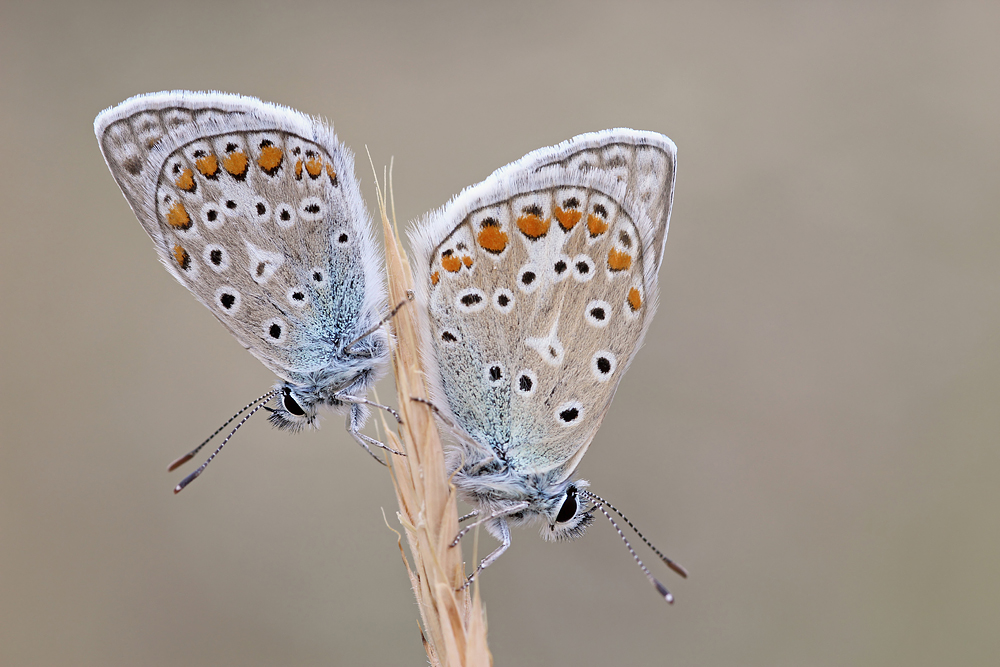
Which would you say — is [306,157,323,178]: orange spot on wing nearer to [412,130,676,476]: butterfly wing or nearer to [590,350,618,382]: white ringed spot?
[412,130,676,476]: butterfly wing

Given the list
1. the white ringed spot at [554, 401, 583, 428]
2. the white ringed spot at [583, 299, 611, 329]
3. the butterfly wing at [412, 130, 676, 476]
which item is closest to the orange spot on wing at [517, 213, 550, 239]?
the butterfly wing at [412, 130, 676, 476]

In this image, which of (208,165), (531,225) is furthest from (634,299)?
(208,165)

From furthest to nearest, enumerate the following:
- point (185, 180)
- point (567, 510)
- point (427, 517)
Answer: point (185, 180) < point (567, 510) < point (427, 517)

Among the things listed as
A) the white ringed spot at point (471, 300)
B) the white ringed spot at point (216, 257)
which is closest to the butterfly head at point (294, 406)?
the white ringed spot at point (216, 257)

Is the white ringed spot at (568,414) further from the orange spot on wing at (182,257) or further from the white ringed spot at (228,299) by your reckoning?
the orange spot on wing at (182,257)

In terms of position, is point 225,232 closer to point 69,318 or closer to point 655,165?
point 655,165

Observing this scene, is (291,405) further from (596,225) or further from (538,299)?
(596,225)

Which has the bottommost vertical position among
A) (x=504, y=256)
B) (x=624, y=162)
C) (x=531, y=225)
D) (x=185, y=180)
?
→ (x=185, y=180)
